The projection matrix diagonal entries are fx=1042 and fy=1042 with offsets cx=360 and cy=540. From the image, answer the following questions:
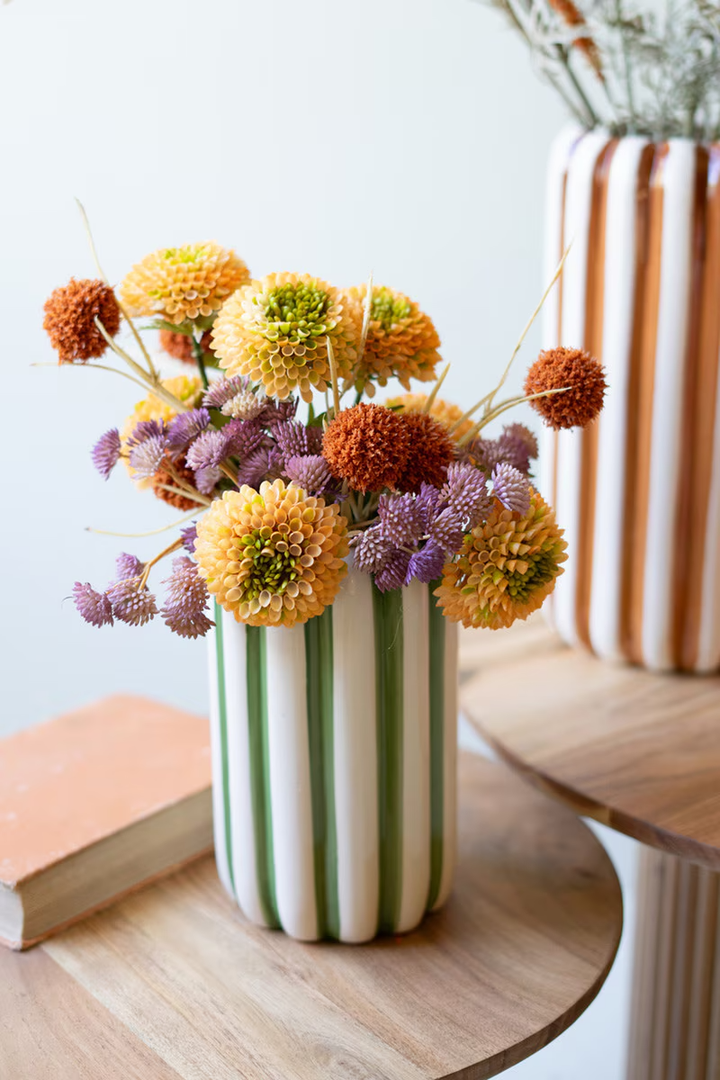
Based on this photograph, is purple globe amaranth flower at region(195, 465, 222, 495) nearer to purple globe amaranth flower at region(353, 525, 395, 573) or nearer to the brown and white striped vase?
purple globe amaranth flower at region(353, 525, 395, 573)

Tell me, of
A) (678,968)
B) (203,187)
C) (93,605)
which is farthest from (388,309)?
(678,968)

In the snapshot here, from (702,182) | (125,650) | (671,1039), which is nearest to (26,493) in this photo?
(125,650)

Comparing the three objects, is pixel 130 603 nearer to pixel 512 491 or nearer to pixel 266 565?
pixel 266 565

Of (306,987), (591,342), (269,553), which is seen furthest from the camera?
(591,342)

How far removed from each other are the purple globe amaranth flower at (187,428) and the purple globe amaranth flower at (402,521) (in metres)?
0.12

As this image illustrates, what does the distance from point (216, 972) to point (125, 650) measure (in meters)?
0.68

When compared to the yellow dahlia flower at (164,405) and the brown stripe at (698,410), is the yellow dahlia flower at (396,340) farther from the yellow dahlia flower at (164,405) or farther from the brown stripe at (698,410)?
the brown stripe at (698,410)

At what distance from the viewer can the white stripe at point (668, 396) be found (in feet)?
2.54

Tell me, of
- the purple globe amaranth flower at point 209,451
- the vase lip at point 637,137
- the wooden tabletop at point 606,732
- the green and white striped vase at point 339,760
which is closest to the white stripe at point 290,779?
the green and white striped vase at point 339,760

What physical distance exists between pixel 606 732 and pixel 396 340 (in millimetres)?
386

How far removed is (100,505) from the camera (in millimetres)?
1169

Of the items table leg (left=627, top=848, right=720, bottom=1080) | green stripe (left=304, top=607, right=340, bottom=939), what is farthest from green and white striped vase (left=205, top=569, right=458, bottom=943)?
table leg (left=627, top=848, right=720, bottom=1080)

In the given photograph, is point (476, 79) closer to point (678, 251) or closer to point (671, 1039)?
point (678, 251)

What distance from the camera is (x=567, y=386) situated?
1.78ft
